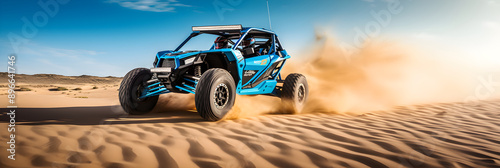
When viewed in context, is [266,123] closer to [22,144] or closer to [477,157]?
[477,157]

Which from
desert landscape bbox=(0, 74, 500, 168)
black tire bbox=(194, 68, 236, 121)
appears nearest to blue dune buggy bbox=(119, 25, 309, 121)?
black tire bbox=(194, 68, 236, 121)

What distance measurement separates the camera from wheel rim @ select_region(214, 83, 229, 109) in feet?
14.8

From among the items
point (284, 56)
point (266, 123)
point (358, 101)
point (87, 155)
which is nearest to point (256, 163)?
point (87, 155)

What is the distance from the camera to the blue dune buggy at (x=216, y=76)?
4.42 meters

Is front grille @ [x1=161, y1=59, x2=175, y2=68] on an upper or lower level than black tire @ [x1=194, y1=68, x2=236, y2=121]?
upper

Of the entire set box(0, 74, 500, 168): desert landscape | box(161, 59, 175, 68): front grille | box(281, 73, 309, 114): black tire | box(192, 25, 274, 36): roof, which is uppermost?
box(192, 25, 274, 36): roof

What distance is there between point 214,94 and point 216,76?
11.1 inches

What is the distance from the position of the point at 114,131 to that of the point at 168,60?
5.83ft

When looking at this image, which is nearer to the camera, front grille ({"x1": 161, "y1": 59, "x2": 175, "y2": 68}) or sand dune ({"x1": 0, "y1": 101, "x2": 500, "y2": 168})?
sand dune ({"x1": 0, "y1": 101, "x2": 500, "y2": 168})

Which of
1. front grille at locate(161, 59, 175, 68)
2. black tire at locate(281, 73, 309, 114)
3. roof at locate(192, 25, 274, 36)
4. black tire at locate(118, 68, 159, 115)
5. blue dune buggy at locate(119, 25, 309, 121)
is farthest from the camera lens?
black tire at locate(281, 73, 309, 114)

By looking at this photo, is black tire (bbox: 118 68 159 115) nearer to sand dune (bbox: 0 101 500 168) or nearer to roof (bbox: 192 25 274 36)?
sand dune (bbox: 0 101 500 168)

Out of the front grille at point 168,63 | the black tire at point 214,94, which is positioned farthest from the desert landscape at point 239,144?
the front grille at point 168,63

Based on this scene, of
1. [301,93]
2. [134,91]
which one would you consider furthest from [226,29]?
[301,93]

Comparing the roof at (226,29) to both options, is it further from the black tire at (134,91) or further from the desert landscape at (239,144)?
the desert landscape at (239,144)
